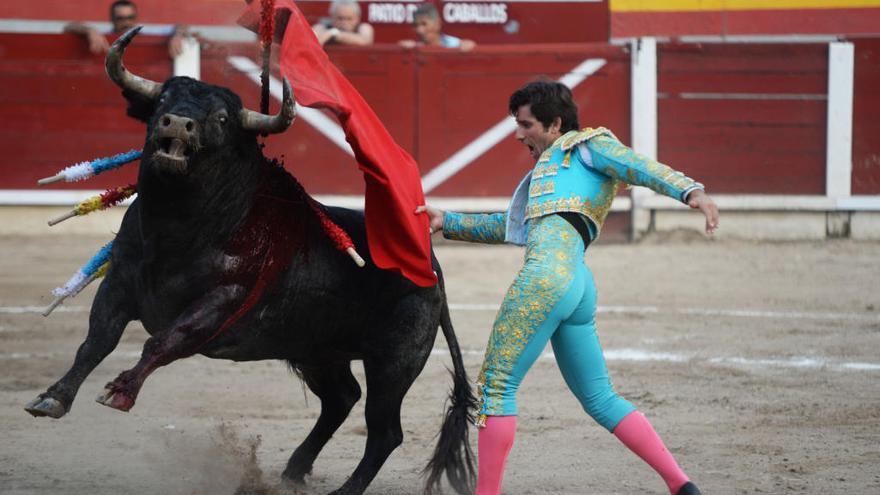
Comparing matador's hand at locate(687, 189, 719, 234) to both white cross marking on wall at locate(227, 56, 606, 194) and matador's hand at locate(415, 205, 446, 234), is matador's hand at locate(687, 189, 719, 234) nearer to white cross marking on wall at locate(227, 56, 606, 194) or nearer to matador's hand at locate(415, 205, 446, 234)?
matador's hand at locate(415, 205, 446, 234)

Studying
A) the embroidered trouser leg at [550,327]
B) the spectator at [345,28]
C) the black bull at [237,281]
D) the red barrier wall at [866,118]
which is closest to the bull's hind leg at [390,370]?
the black bull at [237,281]

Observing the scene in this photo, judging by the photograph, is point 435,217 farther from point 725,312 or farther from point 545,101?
point 725,312

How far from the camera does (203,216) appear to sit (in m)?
3.71

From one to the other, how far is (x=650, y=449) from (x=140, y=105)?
1587 millimetres

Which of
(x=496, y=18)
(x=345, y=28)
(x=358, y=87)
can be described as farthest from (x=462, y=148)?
(x=496, y=18)

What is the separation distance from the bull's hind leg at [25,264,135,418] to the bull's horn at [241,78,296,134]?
495mm

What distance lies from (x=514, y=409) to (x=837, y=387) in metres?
2.36

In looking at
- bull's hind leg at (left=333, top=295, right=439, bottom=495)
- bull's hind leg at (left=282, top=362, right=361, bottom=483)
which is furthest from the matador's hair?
bull's hind leg at (left=282, top=362, right=361, bottom=483)

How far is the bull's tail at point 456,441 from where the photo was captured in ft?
13.4

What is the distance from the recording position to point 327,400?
4.30m

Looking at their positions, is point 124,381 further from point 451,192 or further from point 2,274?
point 451,192

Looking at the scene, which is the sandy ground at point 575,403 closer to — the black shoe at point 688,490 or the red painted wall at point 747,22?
the black shoe at point 688,490

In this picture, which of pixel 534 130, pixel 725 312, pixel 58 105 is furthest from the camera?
pixel 58 105

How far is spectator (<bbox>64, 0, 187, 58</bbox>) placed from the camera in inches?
362
